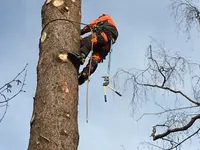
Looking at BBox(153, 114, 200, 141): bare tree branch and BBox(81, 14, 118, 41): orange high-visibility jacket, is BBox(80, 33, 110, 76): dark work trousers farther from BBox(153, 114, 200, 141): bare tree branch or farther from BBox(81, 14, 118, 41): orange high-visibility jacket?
BBox(153, 114, 200, 141): bare tree branch

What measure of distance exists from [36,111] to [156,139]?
Result: 233cm

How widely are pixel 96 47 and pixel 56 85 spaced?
4.28ft

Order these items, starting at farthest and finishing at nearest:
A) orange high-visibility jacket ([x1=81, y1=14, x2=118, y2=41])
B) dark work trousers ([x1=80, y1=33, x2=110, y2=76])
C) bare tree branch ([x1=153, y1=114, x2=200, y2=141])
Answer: bare tree branch ([x1=153, y1=114, x2=200, y2=141]) < orange high-visibility jacket ([x1=81, y1=14, x2=118, y2=41]) < dark work trousers ([x1=80, y1=33, x2=110, y2=76])

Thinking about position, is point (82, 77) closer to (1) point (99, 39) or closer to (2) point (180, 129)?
(1) point (99, 39)

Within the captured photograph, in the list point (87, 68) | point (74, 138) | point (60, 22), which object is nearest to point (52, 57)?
point (60, 22)

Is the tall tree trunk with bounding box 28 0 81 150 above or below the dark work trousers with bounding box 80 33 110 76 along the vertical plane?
below

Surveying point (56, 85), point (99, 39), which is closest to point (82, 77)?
point (99, 39)

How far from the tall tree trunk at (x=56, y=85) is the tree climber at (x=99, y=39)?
443 millimetres

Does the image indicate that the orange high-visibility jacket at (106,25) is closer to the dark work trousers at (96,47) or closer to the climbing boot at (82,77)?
the dark work trousers at (96,47)

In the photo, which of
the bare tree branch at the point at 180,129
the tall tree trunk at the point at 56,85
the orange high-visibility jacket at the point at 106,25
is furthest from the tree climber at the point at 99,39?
the bare tree branch at the point at 180,129

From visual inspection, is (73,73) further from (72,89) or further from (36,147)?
(36,147)

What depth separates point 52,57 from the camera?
2182mm

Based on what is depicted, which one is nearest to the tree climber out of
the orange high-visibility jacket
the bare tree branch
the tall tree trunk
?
the orange high-visibility jacket

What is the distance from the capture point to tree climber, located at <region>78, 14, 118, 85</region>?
9.61 ft
